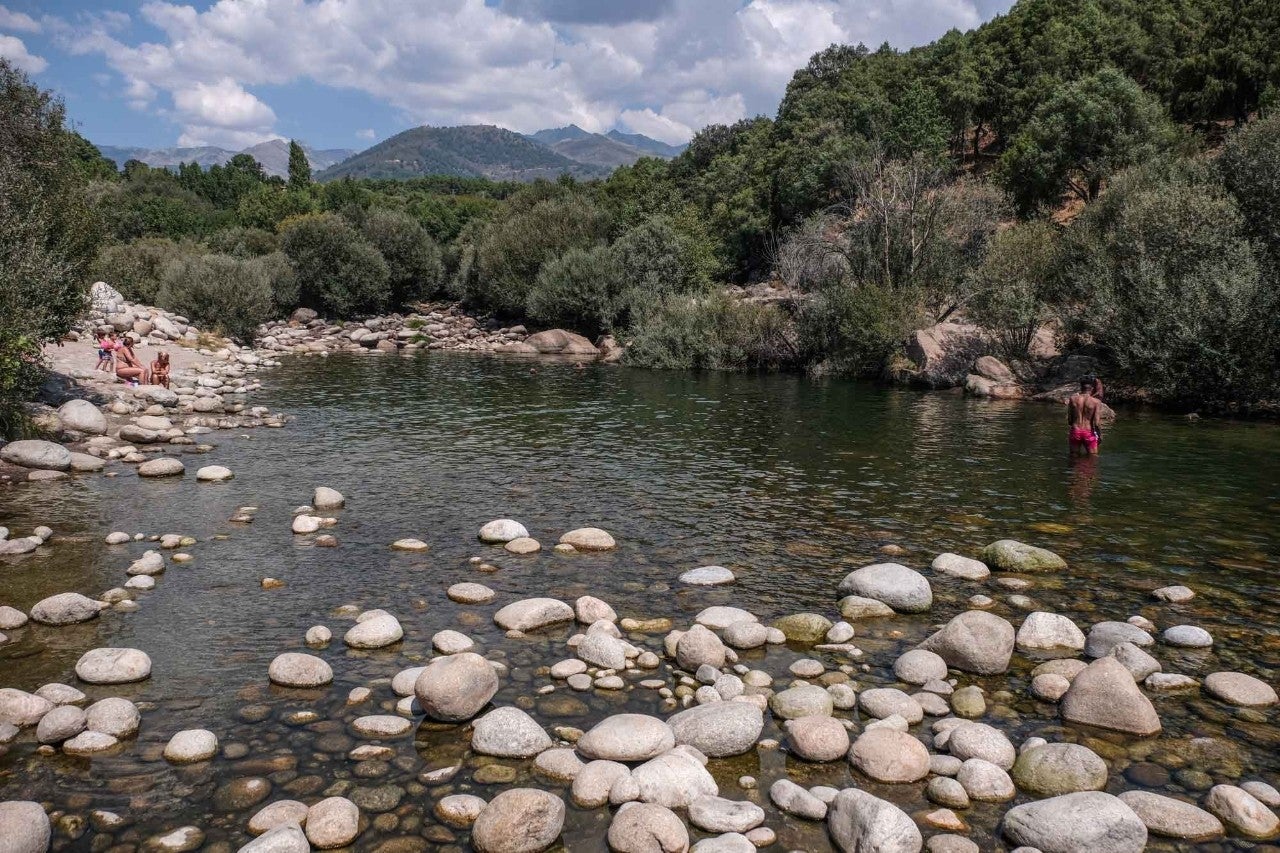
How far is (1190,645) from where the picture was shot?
11539 mm

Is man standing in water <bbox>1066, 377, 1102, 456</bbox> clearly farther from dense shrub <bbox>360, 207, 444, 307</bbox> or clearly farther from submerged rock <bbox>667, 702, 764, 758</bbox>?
dense shrub <bbox>360, 207, 444, 307</bbox>

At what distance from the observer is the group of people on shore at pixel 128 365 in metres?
33.6

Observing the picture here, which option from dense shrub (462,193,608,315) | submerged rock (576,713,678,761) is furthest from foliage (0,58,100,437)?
dense shrub (462,193,608,315)

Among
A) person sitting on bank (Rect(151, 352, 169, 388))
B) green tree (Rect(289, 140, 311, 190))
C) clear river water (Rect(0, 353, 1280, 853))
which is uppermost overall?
green tree (Rect(289, 140, 311, 190))

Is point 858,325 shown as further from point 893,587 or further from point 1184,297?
point 893,587

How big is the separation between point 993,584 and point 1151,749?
18.0ft

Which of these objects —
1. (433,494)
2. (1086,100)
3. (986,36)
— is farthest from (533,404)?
(986,36)

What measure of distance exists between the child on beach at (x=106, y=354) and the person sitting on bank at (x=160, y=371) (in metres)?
2.69

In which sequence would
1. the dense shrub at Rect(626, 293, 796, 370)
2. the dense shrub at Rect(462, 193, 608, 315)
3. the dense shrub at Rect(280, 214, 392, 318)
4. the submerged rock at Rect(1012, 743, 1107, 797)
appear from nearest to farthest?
the submerged rock at Rect(1012, 743, 1107, 797), the dense shrub at Rect(626, 293, 796, 370), the dense shrub at Rect(462, 193, 608, 315), the dense shrub at Rect(280, 214, 392, 318)

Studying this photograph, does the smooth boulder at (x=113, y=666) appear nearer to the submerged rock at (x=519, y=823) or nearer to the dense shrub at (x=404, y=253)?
the submerged rock at (x=519, y=823)

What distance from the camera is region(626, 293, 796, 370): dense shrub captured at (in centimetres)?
5356

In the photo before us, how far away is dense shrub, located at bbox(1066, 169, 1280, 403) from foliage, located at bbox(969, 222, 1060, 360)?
10.2ft

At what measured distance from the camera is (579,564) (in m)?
15.2

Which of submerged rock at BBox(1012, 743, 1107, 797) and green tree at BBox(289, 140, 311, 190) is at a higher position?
green tree at BBox(289, 140, 311, 190)
